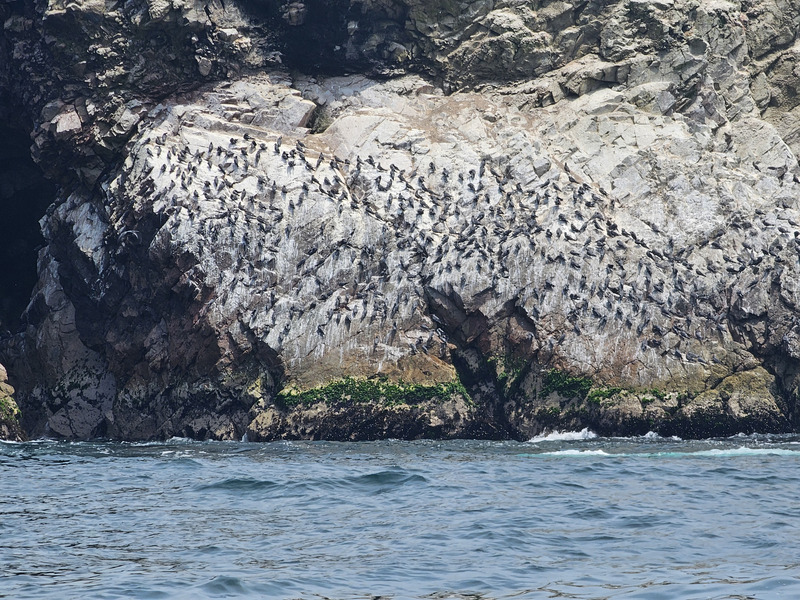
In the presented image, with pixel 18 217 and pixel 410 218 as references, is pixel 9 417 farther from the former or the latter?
pixel 410 218

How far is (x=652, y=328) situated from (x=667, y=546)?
69.4 ft

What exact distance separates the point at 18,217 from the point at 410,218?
22.6 meters

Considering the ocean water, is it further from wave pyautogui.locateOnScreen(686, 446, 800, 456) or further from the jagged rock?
the jagged rock

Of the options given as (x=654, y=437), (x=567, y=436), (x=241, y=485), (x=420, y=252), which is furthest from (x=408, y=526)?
(x=420, y=252)

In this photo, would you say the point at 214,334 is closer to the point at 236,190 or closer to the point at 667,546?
the point at 236,190

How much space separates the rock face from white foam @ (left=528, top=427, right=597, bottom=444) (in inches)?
14.3

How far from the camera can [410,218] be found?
42.2 m

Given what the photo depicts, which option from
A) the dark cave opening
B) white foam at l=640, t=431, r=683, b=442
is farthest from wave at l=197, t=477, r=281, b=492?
the dark cave opening

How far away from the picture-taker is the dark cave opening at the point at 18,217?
169ft

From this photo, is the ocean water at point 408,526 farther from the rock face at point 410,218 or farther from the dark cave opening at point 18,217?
the dark cave opening at point 18,217

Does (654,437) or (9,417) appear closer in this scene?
(654,437)

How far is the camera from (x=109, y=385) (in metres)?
43.8

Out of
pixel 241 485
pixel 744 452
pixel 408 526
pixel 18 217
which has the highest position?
pixel 18 217

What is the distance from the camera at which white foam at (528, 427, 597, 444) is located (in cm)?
3778
